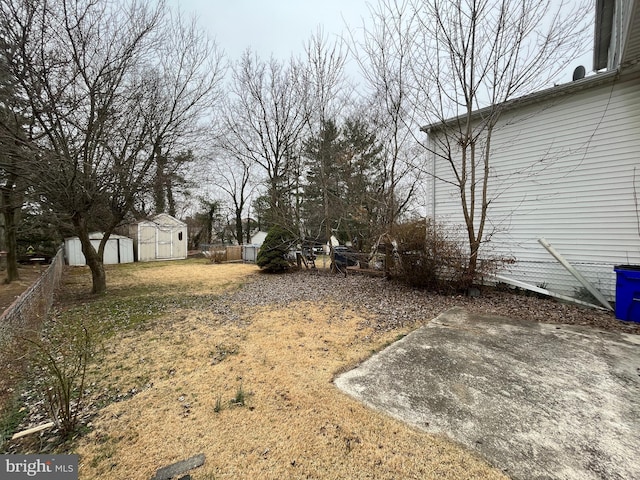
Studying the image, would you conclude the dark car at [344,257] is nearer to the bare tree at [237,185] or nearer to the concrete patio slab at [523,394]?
the concrete patio slab at [523,394]

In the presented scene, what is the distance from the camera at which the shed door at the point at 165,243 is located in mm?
16742

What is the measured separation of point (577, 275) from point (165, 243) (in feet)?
61.9

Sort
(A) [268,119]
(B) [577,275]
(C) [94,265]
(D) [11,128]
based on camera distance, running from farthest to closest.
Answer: (A) [268,119] → (C) [94,265] → (B) [577,275] → (D) [11,128]

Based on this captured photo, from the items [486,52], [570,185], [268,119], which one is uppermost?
[268,119]

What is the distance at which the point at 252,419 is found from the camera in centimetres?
215

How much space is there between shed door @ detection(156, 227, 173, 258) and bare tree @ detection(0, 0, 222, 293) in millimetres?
9395

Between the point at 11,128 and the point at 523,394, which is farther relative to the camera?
the point at 11,128

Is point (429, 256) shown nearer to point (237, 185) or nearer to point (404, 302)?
point (404, 302)

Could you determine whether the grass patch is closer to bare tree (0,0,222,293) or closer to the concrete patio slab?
the concrete patio slab

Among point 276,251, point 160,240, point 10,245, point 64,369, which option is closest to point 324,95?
point 276,251

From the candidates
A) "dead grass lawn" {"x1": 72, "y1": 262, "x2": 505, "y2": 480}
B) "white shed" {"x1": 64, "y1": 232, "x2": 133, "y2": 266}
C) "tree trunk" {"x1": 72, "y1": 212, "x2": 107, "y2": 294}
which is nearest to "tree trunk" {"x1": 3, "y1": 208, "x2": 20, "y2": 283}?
"tree trunk" {"x1": 72, "y1": 212, "x2": 107, "y2": 294}

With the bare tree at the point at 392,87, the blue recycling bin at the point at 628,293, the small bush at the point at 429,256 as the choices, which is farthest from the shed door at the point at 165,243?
the blue recycling bin at the point at 628,293

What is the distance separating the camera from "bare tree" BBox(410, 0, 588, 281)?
213 inches

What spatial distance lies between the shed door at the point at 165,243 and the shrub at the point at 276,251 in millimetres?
9411
